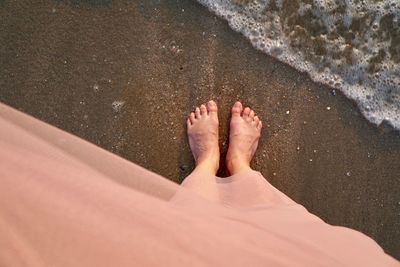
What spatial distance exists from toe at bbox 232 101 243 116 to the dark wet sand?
2cm

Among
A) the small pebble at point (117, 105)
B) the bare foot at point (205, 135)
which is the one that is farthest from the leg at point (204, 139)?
the small pebble at point (117, 105)

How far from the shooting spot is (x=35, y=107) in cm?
135

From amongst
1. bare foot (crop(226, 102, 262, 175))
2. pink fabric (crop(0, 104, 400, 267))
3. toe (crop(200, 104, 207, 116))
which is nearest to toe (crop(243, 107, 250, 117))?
bare foot (crop(226, 102, 262, 175))

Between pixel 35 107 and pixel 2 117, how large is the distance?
29cm

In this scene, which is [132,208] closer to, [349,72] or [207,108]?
[207,108]

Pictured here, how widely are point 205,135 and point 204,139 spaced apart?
0.04 ft

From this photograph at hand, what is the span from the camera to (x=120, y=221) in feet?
2.73

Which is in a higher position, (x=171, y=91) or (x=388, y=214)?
(x=171, y=91)

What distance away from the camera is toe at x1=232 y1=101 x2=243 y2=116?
143cm

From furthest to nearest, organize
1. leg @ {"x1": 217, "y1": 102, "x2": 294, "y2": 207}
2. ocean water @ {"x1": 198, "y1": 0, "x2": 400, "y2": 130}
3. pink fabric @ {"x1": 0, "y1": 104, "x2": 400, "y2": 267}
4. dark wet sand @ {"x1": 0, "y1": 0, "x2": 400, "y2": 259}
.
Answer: ocean water @ {"x1": 198, "y1": 0, "x2": 400, "y2": 130} → dark wet sand @ {"x1": 0, "y1": 0, "x2": 400, "y2": 259} → leg @ {"x1": 217, "y1": 102, "x2": 294, "y2": 207} → pink fabric @ {"x1": 0, "y1": 104, "x2": 400, "y2": 267}

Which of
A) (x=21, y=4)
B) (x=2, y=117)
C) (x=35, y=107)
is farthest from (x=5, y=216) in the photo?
(x=21, y=4)

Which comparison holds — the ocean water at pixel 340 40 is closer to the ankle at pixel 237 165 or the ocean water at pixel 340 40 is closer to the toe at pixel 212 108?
the toe at pixel 212 108

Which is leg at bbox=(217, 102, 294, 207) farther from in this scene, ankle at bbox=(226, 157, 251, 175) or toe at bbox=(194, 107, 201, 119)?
toe at bbox=(194, 107, 201, 119)

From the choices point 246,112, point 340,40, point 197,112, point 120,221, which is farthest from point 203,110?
point 120,221
